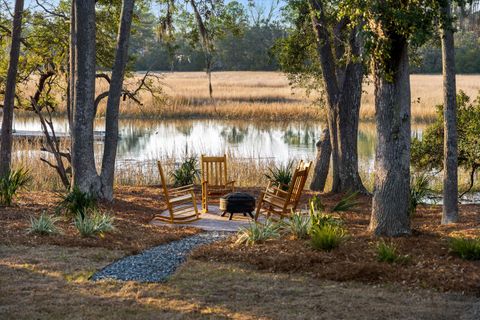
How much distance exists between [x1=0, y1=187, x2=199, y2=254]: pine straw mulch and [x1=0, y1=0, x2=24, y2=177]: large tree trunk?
1.58 metres

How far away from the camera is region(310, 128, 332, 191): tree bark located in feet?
50.8

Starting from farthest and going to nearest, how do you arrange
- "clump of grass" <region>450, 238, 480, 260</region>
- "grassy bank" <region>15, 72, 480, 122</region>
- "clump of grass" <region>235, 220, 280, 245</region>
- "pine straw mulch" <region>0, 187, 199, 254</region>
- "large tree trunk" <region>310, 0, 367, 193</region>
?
1. "grassy bank" <region>15, 72, 480, 122</region>
2. "large tree trunk" <region>310, 0, 367, 193</region>
3. "pine straw mulch" <region>0, 187, 199, 254</region>
4. "clump of grass" <region>235, 220, 280, 245</region>
5. "clump of grass" <region>450, 238, 480, 260</region>

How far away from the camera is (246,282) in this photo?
7.49 metres

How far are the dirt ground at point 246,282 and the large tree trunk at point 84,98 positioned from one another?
7.24 feet

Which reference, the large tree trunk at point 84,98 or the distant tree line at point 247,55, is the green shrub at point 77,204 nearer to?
the large tree trunk at point 84,98

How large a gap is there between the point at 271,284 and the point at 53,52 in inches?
413

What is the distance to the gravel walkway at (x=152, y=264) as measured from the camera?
766 cm

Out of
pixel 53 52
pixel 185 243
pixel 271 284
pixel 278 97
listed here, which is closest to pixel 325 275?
pixel 271 284

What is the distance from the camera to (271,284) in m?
7.42

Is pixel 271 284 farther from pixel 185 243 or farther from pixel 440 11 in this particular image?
pixel 440 11

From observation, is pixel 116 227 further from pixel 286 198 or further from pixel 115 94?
pixel 115 94

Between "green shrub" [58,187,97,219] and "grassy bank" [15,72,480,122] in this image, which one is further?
"grassy bank" [15,72,480,122]

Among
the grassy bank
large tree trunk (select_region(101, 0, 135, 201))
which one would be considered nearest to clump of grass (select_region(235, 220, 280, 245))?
large tree trunk (select_region(101, 0, 135, 201))

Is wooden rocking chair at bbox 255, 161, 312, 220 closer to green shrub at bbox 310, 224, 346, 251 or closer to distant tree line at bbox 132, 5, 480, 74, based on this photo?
green shrub at bbox 310, 224, 346, 251
